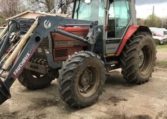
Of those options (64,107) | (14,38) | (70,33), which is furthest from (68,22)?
(64,107)

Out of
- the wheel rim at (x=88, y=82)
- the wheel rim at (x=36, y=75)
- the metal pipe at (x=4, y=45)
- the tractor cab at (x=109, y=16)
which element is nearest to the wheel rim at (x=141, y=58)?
the tractor cab at (x=109, y=16)

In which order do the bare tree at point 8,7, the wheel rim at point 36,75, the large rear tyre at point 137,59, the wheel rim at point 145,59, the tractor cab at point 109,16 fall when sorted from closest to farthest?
the tractor cab at point 109,16 < the wheel rim at point 36,75 < the large rear tyre at point 137,59 < the wheel rim at point 145,59 < the bare tree at point 8,7

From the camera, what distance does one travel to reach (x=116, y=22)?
868 cm

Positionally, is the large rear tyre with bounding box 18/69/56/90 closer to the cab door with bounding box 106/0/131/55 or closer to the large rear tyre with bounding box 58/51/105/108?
the large rear tyre with bounding box 58/51/105/108

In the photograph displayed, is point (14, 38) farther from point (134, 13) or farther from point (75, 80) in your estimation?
point (134, 13)

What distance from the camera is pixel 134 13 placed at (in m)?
9.16

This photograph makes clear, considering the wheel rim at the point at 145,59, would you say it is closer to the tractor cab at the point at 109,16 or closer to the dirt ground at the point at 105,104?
the dirt ground at the point at 105,104

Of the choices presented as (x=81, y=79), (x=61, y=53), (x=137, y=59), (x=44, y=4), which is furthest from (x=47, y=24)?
(x=44, y=4)

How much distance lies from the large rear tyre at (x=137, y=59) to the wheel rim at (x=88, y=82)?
1.42 metres

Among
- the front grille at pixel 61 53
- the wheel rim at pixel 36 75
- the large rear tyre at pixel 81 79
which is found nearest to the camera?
the large rear tyre at pixel 81 79

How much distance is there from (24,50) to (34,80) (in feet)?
6.84

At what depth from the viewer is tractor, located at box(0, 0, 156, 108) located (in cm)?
658

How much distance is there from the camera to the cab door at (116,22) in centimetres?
845

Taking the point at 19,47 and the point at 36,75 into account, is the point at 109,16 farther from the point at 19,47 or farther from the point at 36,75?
the point at 19,47
